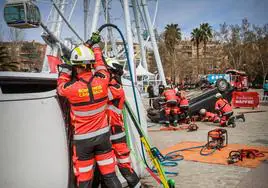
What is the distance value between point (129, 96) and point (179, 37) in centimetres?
6298

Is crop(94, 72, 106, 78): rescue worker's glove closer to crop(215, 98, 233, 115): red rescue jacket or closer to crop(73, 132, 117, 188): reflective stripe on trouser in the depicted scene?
crop(73, 132, 117, 188): reflective stripe on trouser

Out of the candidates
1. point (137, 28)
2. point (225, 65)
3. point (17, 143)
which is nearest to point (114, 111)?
point (17, 143)

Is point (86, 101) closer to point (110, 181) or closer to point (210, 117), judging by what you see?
point (110, 181)

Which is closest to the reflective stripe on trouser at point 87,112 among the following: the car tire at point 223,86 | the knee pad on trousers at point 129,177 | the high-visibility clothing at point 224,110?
the knee pad on trousers at point 129,177

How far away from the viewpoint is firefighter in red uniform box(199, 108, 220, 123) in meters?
12.3

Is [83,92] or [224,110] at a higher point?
[83,92]

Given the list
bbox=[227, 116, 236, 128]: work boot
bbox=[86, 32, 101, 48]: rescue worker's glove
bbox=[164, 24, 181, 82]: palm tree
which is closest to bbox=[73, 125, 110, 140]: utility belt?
bbox=[86, 32, 101, 48]: rescue worker's glove

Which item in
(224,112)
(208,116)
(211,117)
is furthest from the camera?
(208,116)

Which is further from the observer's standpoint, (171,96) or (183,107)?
(183,107)

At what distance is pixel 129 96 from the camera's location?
451 cm

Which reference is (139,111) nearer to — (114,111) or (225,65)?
Result: (114,111)

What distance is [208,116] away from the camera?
41.5 feet

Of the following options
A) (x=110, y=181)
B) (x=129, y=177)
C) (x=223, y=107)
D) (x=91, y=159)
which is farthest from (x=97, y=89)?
(x=223, y=107)

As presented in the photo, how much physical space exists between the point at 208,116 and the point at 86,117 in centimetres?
1009
